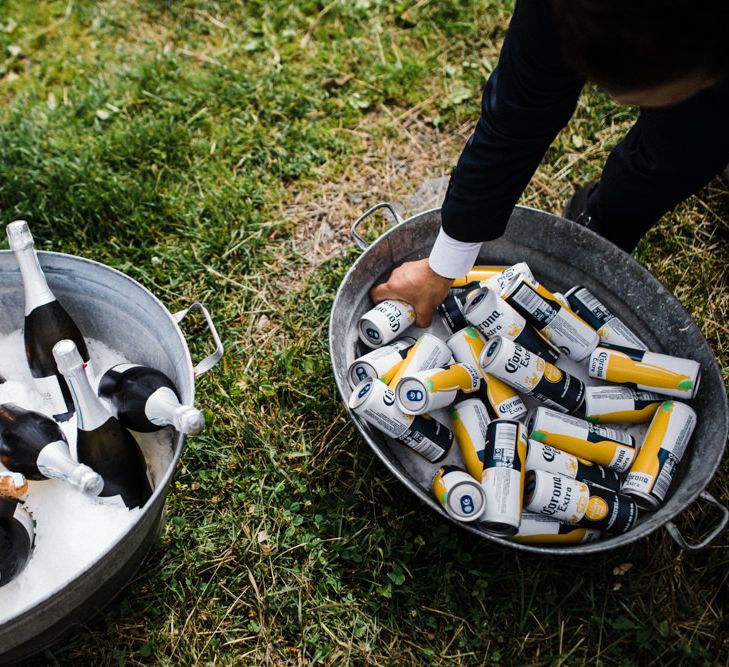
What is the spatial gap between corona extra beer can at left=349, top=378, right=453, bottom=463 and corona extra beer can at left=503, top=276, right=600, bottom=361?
1.13ft

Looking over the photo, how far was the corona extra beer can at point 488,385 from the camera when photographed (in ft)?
4.66

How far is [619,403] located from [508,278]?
37cm

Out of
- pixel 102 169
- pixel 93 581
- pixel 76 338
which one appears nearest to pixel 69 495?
pixel 93 581

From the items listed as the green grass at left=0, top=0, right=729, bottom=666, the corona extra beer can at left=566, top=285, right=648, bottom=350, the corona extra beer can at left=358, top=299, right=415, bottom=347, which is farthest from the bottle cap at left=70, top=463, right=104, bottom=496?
the corona extra beer can at left=566, top=285, right=648, bottom=350

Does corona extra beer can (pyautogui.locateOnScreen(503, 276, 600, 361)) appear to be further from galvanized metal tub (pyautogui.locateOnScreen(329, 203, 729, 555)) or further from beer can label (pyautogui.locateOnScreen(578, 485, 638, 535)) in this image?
beer can label (pyautogui.locateOnScreen(578, 485, 638, 535))

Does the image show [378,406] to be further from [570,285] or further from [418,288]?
[570,285]

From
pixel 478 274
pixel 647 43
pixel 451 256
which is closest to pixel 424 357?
pixel 451 256

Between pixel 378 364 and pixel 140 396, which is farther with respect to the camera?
pixel 378 364

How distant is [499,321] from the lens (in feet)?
4.74

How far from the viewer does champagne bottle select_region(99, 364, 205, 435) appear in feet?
3.91

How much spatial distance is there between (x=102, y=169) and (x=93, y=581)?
4.43 ft

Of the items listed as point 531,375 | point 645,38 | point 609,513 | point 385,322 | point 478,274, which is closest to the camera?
point 645,38

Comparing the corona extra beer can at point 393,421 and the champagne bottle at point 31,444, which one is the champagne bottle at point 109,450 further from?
the corona extra beer can at point 393,421

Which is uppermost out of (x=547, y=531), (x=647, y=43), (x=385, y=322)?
(x=647, y=43)
